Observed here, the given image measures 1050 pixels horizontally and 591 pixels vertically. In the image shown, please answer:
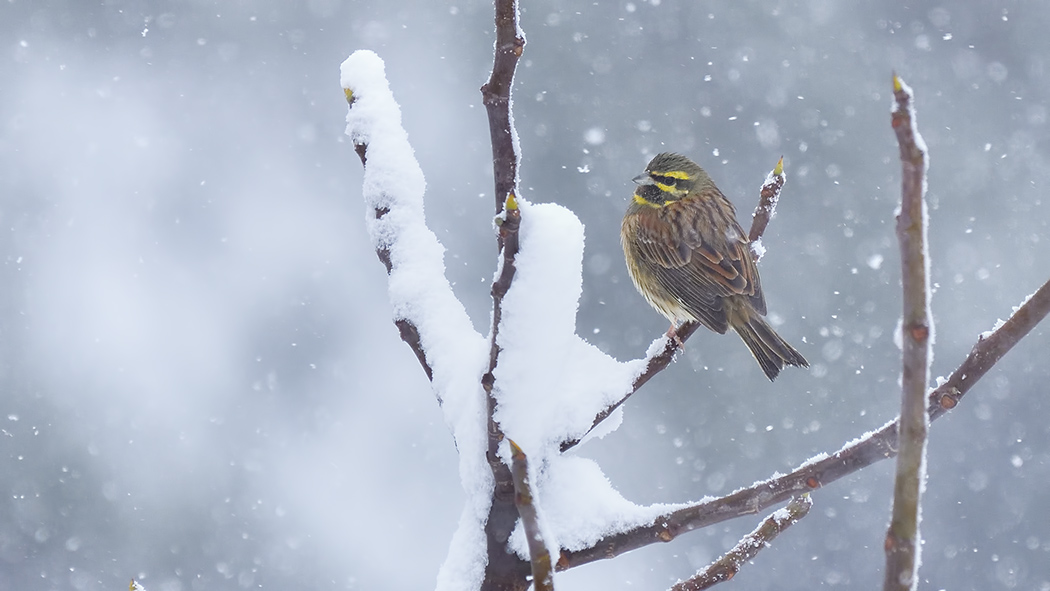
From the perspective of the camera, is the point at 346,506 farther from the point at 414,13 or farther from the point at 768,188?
the point at 768,188

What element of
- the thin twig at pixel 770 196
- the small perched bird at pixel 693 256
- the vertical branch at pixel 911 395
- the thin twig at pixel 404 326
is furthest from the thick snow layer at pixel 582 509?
the small perched bird at pixel 693 256

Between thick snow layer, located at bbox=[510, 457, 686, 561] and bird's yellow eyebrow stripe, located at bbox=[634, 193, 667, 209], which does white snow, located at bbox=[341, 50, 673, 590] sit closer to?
thick snow layer, located at bbox=[510, 457, 686, 561]

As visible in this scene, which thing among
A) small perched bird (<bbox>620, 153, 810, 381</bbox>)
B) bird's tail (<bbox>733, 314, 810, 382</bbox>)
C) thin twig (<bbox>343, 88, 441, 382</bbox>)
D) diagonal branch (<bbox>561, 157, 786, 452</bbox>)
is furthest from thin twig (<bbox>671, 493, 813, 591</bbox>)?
small perched bird (<bbox>620, 153, 810, 381</bbox>)

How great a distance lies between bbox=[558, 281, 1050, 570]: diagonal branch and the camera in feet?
5.68

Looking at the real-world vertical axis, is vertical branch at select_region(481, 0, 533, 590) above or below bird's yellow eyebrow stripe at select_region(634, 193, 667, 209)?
below

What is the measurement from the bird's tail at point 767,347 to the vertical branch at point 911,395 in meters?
2.93

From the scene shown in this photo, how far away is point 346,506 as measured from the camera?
42281 millimetres

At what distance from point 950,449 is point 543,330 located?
40800mm

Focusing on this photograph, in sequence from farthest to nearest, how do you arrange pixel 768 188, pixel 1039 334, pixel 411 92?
pixel 411 92 < pixel 1039 334 < pixel 768 188

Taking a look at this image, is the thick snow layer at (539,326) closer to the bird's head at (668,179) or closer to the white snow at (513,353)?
the white snow at (513,353)

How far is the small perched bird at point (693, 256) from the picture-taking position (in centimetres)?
450

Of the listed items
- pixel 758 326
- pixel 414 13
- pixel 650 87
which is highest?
pixel 414 13

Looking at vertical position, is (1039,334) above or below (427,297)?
above

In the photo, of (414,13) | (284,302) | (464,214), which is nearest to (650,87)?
(464,214)
